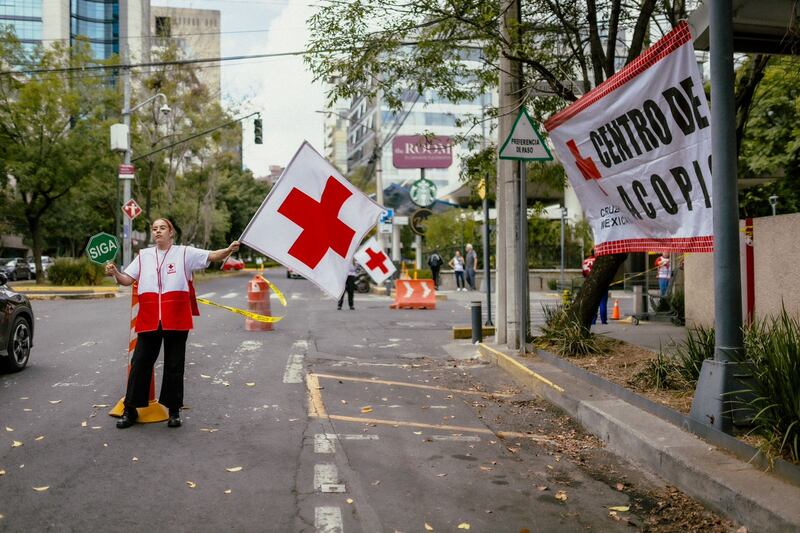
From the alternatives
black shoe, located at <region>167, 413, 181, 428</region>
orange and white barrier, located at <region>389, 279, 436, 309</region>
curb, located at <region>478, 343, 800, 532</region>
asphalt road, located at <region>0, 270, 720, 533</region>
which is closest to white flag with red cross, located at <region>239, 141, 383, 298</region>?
asphalt road, located at <region>0, 270, 720, 533</region>

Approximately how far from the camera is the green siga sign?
7.38 metres

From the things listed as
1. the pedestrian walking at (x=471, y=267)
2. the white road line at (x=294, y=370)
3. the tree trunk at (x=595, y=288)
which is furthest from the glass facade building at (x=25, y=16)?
the tree trunk at (x=595, y=288)

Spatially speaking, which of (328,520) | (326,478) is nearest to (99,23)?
(326,478)

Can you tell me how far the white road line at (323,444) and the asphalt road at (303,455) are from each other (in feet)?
0.10

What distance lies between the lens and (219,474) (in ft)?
17.2

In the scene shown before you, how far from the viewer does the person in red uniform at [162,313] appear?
6492 mm

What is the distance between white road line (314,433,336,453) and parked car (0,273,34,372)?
501 centimetres

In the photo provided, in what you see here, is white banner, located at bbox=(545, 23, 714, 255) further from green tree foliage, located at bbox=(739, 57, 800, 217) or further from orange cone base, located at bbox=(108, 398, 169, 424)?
green tree foliage, located at bbox=(739, 57, 800, 217)

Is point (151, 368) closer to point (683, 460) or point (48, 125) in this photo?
point (683, 460)

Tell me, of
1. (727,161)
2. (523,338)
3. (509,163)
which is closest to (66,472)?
(727,161)

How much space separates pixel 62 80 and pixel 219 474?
32832 mm

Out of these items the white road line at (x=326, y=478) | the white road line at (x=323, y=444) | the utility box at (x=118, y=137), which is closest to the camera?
the white road line at (x=326, y=478)

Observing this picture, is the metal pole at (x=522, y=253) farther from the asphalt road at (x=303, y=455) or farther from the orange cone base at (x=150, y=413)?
the orange cone base at (x=150, y=413)

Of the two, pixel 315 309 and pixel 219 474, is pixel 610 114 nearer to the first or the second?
pixel 219 474
